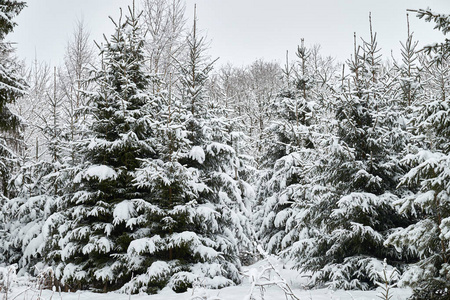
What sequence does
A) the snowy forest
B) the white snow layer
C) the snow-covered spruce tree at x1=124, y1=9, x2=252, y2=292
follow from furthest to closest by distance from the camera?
1. the white snow layer
2. the snow-covered spruce tree at x1=124, y1=9, x2=252, y2=292
3. the snowy forest

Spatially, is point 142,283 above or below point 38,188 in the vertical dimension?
below

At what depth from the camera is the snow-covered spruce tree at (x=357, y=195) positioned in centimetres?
712

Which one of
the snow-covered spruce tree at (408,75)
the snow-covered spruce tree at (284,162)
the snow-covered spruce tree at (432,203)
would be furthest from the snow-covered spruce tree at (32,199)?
the snow-covered spruce tree at (408,75)

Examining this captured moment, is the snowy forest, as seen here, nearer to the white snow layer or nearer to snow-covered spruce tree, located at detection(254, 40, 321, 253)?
the white snow layer

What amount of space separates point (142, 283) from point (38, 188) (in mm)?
6946

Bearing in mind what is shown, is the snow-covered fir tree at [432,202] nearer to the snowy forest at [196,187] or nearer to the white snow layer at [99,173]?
the snowy forest at [196,187]

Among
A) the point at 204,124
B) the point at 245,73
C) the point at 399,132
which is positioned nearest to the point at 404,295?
the point at 399,132

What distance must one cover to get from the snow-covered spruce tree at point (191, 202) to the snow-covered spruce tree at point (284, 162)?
2.52 meters

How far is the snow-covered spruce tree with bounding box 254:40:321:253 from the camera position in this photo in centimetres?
1248

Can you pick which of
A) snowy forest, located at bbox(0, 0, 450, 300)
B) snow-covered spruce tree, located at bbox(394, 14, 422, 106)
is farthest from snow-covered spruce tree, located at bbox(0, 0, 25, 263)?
snow-covered spruce tree, located at bbox(394, 14, 422, 106)

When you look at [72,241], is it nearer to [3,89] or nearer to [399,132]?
[3,89]

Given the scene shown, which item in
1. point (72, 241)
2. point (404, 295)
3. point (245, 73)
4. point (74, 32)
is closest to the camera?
point (404, 295)

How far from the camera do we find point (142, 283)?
761 centimetres

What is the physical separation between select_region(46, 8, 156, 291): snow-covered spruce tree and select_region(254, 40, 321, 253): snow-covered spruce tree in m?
5.03
